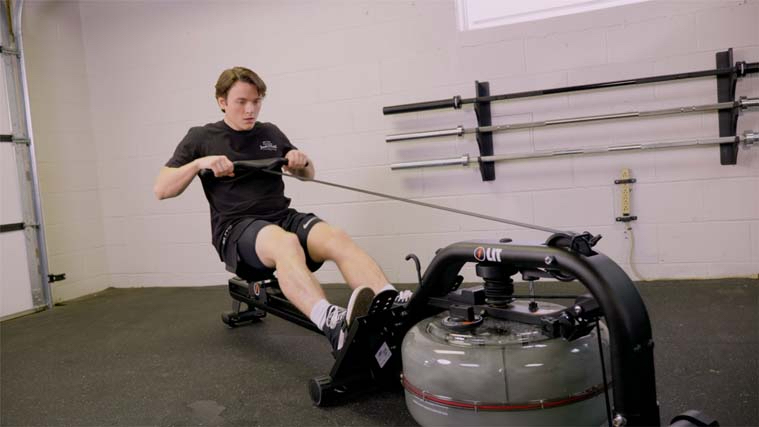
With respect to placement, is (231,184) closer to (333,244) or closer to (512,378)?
(333,244)

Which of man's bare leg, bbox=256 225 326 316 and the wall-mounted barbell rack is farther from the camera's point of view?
the wall-mounted barbell rack

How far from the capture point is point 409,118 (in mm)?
3434

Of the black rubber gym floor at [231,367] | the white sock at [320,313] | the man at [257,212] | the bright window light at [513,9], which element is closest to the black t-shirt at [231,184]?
the man at [257,212]

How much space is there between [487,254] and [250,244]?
120 cm

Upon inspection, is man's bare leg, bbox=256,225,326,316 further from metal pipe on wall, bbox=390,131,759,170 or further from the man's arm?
metal pipe on wall, bbox=390,131,759,170

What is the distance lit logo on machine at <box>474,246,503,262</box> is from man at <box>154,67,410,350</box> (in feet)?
2.11

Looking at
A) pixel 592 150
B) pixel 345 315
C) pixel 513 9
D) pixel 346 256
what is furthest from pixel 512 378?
pixel 513 9

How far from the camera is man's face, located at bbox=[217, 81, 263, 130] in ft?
8.09

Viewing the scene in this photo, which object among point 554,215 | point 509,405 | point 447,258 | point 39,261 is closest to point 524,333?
point 509,405

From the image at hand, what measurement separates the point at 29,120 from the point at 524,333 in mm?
3539

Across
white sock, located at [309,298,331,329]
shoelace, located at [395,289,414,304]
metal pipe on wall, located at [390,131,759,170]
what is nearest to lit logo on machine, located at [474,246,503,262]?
shoelace, located at [395,289,414,304]

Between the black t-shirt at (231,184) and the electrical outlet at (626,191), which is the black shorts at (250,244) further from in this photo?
the electrical outlet at (626,191)

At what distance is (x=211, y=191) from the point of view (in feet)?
8.21

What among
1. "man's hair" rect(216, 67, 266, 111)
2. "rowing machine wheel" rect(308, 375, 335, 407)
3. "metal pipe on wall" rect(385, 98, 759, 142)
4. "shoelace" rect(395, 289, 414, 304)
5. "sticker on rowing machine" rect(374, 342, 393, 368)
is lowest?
"rowing machine wheel" rect(308, 375, 335, 407)
